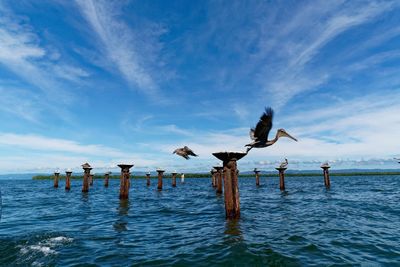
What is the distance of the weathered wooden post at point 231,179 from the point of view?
35.9 feet

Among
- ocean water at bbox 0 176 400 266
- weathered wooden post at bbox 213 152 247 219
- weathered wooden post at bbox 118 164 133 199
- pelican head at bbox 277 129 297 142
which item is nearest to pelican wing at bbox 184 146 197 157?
weathered wooden post at bbox 213 152 247 219

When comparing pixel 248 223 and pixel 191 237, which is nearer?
pixel 191 237

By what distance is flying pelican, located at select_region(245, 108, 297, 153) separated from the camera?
9.45 metres

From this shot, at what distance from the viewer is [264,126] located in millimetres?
9727

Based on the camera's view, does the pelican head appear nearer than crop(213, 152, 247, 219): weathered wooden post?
No

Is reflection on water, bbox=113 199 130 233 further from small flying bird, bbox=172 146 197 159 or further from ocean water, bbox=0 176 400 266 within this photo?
small flying bird, bbox=172 146 197 159

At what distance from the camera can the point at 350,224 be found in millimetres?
10352

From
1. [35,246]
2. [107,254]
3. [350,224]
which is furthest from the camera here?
[350,224]

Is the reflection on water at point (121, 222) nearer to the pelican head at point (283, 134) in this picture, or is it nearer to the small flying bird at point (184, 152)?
the small flying bird at point (184, 152)

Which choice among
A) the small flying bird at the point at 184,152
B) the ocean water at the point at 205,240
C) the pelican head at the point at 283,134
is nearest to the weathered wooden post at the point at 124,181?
the ocean water at the point at 205,240

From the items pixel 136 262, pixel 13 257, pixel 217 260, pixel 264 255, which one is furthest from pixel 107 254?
pixel 264 255

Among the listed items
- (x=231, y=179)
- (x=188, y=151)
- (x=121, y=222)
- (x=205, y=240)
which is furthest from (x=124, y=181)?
(x=205, y=240)

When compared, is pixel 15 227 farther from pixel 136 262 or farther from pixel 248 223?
pixel 248 223

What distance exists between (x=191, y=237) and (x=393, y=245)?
577cm
